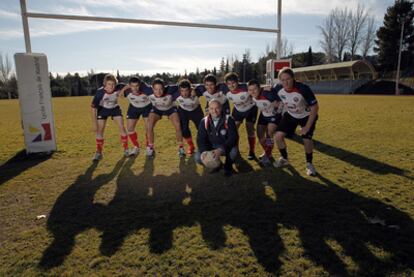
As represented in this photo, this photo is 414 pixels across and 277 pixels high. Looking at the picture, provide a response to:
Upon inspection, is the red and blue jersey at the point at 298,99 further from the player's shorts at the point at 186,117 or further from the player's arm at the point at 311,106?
the player's shorts at the point at 186,117

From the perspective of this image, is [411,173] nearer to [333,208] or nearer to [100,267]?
[333,208]

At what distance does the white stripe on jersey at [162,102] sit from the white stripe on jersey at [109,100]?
0.89 meters

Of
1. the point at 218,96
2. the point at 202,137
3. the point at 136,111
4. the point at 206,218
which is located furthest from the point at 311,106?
the point at 136,111

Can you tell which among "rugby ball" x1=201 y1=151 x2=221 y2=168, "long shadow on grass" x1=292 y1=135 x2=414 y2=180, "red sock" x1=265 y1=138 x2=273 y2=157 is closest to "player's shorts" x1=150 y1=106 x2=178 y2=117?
"rugby ball" x1=201 y1=151 x2=221 y2=168

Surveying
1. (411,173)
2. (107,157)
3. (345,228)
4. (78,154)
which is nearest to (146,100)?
(107,157)

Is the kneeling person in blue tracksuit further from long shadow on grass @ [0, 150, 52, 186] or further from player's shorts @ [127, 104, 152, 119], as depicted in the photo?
long shadow on grass @ [0, 150, 52, 186]

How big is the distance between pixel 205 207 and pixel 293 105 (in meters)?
2.69

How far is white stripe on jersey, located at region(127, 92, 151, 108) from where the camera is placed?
22.0 ft

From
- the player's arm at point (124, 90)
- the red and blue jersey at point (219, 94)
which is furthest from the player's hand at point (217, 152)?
the player's arm at point (124, 90)

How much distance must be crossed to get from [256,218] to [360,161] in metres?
3.57

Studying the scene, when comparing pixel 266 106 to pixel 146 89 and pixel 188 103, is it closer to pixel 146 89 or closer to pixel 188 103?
pixel 188 103

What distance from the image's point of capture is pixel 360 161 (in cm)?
571

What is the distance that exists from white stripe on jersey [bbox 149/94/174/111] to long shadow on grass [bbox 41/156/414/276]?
2241mm

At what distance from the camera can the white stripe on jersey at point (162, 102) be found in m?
6.57
